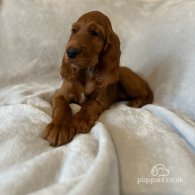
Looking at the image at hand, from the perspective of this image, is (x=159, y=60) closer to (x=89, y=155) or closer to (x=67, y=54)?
(x=67, y=54)

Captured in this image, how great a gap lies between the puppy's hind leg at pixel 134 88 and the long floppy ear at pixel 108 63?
0.24 metres

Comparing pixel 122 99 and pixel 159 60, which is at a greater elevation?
→ pixel 159 60

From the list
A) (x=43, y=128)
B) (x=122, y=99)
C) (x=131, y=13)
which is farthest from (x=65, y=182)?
(x=131, y=13)

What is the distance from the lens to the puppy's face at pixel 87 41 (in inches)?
54.0

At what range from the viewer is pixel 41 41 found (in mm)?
1983

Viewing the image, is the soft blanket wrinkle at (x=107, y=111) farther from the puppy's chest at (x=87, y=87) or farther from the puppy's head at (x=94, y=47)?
the puppy's head at (x=94, y=47)

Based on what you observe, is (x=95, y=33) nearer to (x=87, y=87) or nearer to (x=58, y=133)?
(x=87, y=87)

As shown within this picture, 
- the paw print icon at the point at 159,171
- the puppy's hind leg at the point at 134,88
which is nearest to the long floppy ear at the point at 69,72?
the puppy's hind leg at the point at 134,88

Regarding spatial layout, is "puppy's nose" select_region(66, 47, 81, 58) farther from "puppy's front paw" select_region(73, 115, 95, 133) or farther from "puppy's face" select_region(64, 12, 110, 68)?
"puppy's front paw" select_region(73, 115, 95, 133)

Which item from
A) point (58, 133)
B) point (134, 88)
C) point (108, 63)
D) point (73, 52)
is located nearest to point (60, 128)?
point (58, 133)

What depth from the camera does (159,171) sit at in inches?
46.0

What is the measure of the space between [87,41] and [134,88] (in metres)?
0.44

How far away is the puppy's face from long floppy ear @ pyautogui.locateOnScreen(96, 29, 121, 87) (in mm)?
24

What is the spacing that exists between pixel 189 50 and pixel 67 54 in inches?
24.0
